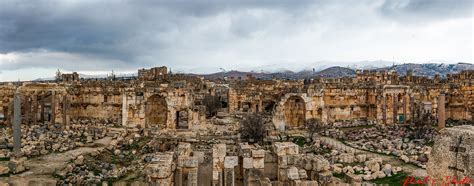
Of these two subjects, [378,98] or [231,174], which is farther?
[378,98]

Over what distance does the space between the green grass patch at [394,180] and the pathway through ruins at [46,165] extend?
1306cm

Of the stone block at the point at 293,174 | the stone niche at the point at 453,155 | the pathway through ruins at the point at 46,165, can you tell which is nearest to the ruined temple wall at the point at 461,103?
the pathway through ruins at the point at 46,165

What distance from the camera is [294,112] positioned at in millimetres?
Result: 36250

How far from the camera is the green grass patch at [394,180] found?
704 inches

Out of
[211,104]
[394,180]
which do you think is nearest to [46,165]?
[394,180]

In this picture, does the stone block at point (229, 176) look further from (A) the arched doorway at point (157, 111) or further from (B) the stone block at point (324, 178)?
(A) the arched doorway at point (157, 111)

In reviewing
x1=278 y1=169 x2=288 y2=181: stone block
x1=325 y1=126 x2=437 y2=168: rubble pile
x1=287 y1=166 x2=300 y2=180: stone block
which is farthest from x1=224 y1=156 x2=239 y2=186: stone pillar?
x1=325 y1=126 x2=437 y2=168: rubble pile

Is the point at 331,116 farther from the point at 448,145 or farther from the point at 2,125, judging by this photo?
the point at 448,145

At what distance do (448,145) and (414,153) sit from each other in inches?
628

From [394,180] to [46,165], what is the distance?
1524 centimetres

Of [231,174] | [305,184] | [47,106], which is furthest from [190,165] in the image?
[47,106]

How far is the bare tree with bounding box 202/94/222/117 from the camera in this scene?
143 feet

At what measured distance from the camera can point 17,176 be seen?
1833 centimetres

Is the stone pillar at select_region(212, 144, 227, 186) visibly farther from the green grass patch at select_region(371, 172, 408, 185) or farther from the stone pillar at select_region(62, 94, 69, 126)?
the stone pillar at select_region(62, 94, 69, 126)
